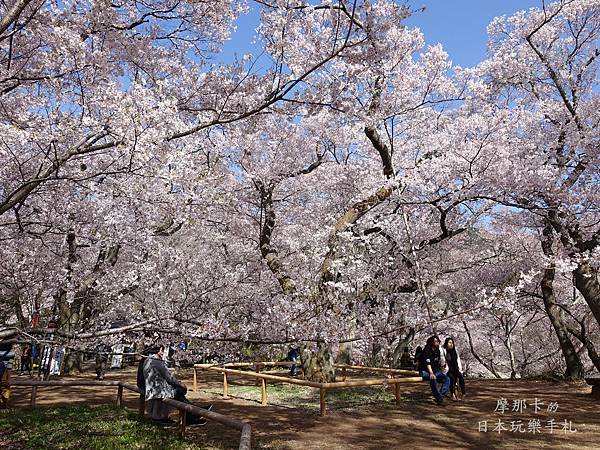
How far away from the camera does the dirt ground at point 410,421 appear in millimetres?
7246

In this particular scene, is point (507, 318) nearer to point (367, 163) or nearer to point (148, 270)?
point (367, 163)

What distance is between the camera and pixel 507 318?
2148 centimetres

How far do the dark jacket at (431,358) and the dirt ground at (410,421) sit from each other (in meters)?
0.82

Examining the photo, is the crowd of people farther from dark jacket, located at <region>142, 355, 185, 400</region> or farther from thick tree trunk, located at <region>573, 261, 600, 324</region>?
dark jacket, located at <region>142, 355, 185, 400</region>

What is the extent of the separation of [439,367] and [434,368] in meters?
0.12

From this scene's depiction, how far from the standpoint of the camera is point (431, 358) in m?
10.7

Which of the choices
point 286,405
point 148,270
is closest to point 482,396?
point 286,405

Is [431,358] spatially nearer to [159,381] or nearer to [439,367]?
[439,367]

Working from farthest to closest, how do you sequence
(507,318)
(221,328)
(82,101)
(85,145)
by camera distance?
(507,318), (221,328), (82,101), (85,145)

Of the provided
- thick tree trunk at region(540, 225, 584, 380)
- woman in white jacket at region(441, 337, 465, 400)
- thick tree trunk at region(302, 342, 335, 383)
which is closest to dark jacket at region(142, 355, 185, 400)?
thick tree trunk at region(302, 342, 335, 383)

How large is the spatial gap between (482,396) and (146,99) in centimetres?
1082

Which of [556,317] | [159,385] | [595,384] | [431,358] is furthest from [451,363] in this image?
[159,385]

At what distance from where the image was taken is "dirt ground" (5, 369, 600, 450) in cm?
725

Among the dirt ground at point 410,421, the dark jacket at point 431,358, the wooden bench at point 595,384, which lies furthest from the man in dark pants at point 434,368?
the wooden bench at point 595,384
